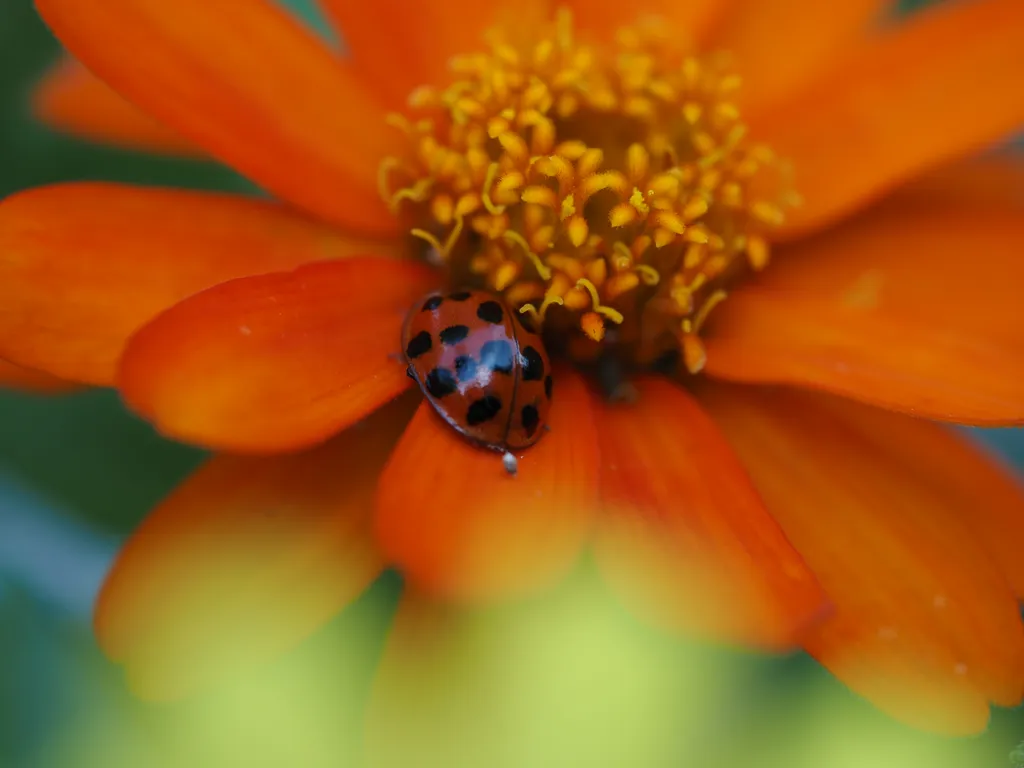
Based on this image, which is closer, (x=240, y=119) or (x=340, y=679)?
(x=340, y=679)

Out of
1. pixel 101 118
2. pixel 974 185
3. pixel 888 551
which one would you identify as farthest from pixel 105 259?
pixel 974 185

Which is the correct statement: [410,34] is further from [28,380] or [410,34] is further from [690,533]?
[690,533]

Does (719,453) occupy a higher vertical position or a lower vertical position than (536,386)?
lower

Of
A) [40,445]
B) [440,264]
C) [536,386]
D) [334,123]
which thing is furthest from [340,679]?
[40,445]

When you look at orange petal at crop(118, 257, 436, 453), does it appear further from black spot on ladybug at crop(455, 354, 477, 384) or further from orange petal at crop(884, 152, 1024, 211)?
orange petal at crop(884, 152, 1024, 211)

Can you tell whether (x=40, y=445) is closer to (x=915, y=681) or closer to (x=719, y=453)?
(x=719, y=453)
